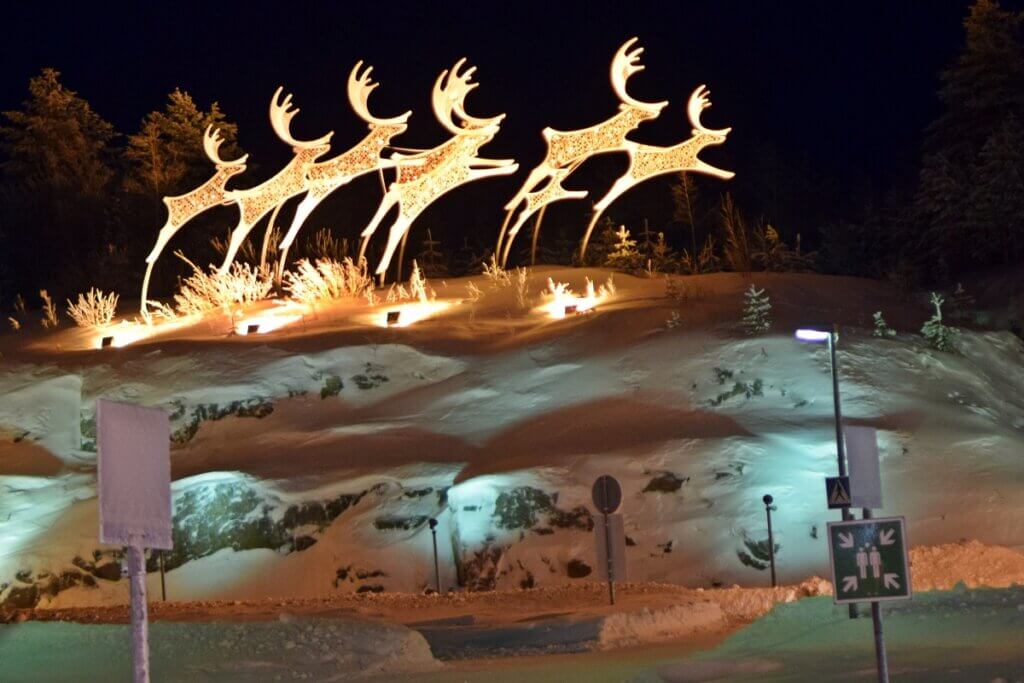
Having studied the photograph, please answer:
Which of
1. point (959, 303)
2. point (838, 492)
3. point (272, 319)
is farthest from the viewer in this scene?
point (959, 303)

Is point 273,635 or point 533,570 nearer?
point 273,635

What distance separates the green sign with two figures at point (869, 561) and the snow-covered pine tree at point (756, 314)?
62.3ft

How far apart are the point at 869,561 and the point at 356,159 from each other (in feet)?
92.5

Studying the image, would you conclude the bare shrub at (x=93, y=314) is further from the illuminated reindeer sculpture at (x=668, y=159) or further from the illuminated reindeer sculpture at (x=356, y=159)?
the illuminated reindeer sculpture at (x=668, y=159)

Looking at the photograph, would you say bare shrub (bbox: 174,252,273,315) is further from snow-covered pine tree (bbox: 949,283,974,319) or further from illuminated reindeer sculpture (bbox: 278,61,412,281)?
snow-covered pine tree (bbox: 949,283,974,319)

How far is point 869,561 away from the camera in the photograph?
1057 centimetres

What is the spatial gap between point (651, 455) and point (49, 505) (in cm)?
1135

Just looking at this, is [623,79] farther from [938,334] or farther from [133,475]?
[133,475]

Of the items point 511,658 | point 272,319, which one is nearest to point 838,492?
point 511,658

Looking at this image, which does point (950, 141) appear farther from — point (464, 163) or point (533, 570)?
point (533, 570)

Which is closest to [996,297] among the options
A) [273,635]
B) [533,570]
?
[533,570]

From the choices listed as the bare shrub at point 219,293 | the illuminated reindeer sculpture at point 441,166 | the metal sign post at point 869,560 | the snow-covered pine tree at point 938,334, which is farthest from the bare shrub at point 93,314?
the metal sign post at point 869,560

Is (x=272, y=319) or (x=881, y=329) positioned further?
(x=272, y=319)

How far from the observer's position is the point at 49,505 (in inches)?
1081
